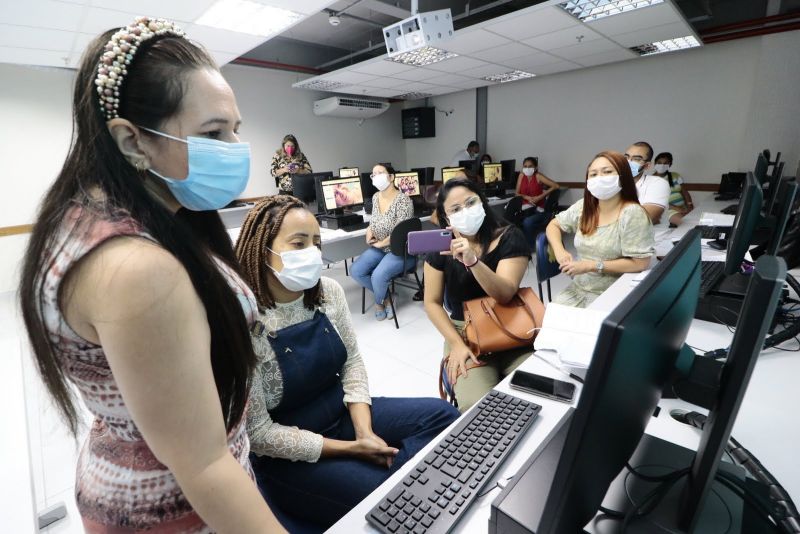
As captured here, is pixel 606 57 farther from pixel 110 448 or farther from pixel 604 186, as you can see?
pixel 110 448

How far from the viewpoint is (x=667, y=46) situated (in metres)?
5.07

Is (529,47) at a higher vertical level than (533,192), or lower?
higher

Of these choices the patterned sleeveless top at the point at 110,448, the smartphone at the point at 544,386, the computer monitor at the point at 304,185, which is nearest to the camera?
the patterned sleeveless top at the point at 110,448

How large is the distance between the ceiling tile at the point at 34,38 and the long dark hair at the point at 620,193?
4.60 metres

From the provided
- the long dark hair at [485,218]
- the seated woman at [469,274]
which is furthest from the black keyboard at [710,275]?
the long dark hair at [485,218]

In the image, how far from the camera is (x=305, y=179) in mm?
4156

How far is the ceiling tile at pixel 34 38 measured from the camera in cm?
329

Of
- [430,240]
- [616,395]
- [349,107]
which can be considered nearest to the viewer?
[616,395]

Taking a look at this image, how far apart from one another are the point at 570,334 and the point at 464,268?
590 millimetres

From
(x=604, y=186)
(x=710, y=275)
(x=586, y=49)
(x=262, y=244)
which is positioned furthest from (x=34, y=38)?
(x=586, y=49)

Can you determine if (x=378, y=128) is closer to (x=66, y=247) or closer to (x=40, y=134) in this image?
(x=40, y=134)

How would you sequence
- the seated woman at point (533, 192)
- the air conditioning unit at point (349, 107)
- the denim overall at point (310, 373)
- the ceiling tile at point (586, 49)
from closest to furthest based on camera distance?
the denim overall at point (310, 373), the ceiling tile at point (586, 49), the seated woman at point (533, 192), the air conditioning unit at point (349, 107)

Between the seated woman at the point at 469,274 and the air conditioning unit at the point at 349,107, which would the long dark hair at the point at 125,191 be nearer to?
the seated woman at the point at 469,274

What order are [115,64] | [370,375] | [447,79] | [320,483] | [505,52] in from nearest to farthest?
1. [115,64]
2. [320,483]
3. [370,375]
4. [505,52]
5. [447,79]
